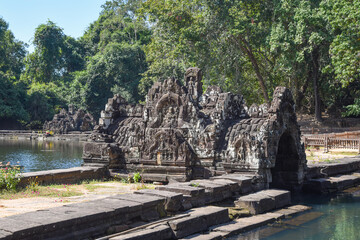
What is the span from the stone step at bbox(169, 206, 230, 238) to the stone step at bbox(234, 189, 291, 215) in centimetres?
74

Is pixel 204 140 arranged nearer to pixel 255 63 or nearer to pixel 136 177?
pixel 136 177

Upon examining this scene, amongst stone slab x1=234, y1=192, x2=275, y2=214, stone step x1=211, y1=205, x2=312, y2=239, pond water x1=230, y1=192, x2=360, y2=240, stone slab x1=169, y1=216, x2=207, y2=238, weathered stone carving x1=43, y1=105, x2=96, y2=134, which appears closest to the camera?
stone slab x1=169, y1=216, x2=207, y2=238

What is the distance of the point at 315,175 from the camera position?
1159 centimetres

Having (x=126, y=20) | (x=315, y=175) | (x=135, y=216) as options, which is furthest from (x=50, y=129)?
(x=135, y=216)

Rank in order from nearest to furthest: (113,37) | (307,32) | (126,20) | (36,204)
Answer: (36,204)
(307,32)
(113,37)
(126,20)

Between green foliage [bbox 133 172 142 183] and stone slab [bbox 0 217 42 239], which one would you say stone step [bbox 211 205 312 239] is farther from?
green foliage [bbox 133 172 142 183]

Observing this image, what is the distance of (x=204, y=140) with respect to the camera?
9953 millimetres

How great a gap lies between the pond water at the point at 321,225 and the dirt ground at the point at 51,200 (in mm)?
3173

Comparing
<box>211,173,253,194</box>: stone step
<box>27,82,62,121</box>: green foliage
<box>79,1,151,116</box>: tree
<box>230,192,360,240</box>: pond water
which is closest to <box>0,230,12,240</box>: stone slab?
<box>230,192,360,240</box>: pond water

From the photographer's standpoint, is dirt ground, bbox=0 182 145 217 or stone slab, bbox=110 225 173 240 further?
dirt ground, bbox=0 182 145 217

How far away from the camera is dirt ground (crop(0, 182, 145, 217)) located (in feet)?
21.7

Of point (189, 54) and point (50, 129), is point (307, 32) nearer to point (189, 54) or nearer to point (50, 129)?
point (189, 54)

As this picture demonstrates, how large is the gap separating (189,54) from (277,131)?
62.1ft

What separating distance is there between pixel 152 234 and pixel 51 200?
300 cm
